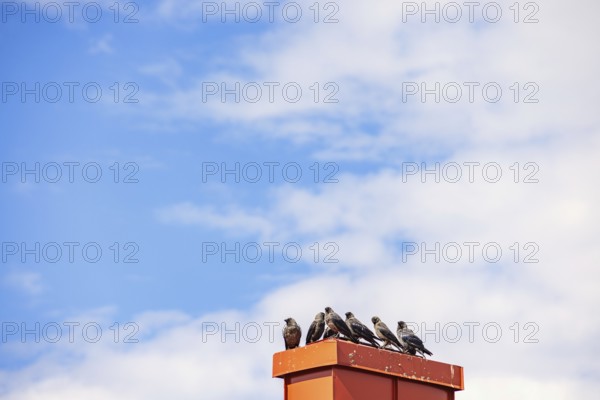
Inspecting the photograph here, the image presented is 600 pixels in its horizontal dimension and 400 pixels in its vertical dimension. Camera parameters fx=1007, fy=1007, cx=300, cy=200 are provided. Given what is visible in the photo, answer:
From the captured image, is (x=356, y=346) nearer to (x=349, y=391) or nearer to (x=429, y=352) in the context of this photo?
(x=349, y=391)

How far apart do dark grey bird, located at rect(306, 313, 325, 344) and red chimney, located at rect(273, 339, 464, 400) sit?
10.4ft

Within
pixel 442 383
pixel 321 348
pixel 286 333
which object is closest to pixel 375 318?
pixel 286 333

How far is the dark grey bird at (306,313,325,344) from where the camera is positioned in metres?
19.6

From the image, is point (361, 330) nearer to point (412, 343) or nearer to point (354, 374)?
point (412, 343)

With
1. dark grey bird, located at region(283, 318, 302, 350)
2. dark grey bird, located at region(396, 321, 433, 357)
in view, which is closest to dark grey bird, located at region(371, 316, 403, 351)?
dark grey bird, located at region(396, 321, 433, 357)

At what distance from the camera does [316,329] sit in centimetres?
1964

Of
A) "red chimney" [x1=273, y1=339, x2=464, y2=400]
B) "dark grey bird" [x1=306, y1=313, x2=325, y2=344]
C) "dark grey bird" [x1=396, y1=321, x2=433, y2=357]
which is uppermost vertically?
"dark grey bird" [x1=306, y1=313, x2=325, y2=344]

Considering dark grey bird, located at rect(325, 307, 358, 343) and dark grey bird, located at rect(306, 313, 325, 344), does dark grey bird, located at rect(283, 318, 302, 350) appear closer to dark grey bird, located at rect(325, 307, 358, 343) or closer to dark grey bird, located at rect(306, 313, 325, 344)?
dark grey bird, located at rect(306, 313, 325, 344)

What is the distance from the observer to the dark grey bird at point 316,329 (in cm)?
1959

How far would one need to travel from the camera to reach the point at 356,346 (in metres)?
15.7

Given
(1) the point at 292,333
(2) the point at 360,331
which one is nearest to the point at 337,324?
(2) the point at 360,331

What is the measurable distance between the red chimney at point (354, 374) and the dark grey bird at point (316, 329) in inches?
125

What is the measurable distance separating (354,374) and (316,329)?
13.1 feet

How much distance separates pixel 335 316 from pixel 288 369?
9.55ft
